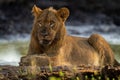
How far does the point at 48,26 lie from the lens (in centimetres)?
1014

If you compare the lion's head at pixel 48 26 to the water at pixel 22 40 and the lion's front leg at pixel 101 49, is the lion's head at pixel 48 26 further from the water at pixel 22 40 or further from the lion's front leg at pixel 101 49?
the water at pixel 22 40

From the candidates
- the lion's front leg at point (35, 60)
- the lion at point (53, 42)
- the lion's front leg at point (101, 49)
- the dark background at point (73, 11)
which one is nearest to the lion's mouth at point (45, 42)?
the lion at point (53, 42)

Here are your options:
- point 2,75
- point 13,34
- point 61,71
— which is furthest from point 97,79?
point 13,34

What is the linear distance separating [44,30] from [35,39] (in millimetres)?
354

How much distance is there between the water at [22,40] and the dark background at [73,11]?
1034 millimetres

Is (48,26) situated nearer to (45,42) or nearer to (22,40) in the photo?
(45,42)

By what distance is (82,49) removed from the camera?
38.2ft

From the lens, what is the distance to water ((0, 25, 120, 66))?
50.0ft

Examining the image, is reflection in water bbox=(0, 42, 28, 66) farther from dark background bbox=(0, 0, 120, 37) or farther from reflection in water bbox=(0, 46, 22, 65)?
dark background bbox=(0, 0, 120, 37)

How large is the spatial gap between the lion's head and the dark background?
13.5 metres

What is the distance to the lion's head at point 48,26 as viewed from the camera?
398 inches

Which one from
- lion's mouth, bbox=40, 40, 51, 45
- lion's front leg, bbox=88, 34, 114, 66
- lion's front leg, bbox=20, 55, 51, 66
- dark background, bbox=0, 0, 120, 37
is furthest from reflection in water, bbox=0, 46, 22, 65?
dark background, bbox=0, 0, 120, 37

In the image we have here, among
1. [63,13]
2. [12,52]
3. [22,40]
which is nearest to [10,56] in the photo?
[12,52]

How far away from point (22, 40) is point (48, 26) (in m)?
10.3
